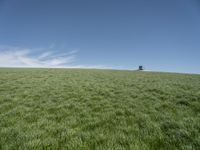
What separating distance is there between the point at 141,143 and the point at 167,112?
3426 millimetres

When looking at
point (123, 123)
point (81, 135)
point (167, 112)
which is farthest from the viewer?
point (167, 112)

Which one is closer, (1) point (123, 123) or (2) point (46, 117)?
(1) point (123, 123)

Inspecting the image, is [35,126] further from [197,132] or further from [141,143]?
[197,132]

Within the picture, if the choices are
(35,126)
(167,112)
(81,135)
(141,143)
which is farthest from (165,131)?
(35,126)

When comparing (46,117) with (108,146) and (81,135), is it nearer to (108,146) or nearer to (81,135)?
(81,135)

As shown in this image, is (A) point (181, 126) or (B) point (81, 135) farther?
(A) point (181, 126)

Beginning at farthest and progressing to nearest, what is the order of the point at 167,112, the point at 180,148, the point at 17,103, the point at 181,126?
the point at 17,103, the point at 167,112, the point at 181,126, the point at 180,148

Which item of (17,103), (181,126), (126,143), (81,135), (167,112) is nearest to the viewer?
(126,143)

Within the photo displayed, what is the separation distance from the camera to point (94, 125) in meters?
5.80

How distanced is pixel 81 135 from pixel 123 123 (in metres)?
1.87

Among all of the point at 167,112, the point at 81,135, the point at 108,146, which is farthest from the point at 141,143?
the point at 167,112

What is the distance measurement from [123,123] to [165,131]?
1547 mm

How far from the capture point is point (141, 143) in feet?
14.5

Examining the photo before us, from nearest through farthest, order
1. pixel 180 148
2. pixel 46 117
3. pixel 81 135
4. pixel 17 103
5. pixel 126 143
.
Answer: pixel 180 148, pixel 126 143, pixel 81 135, pixel 46 117, pixel 17 103
